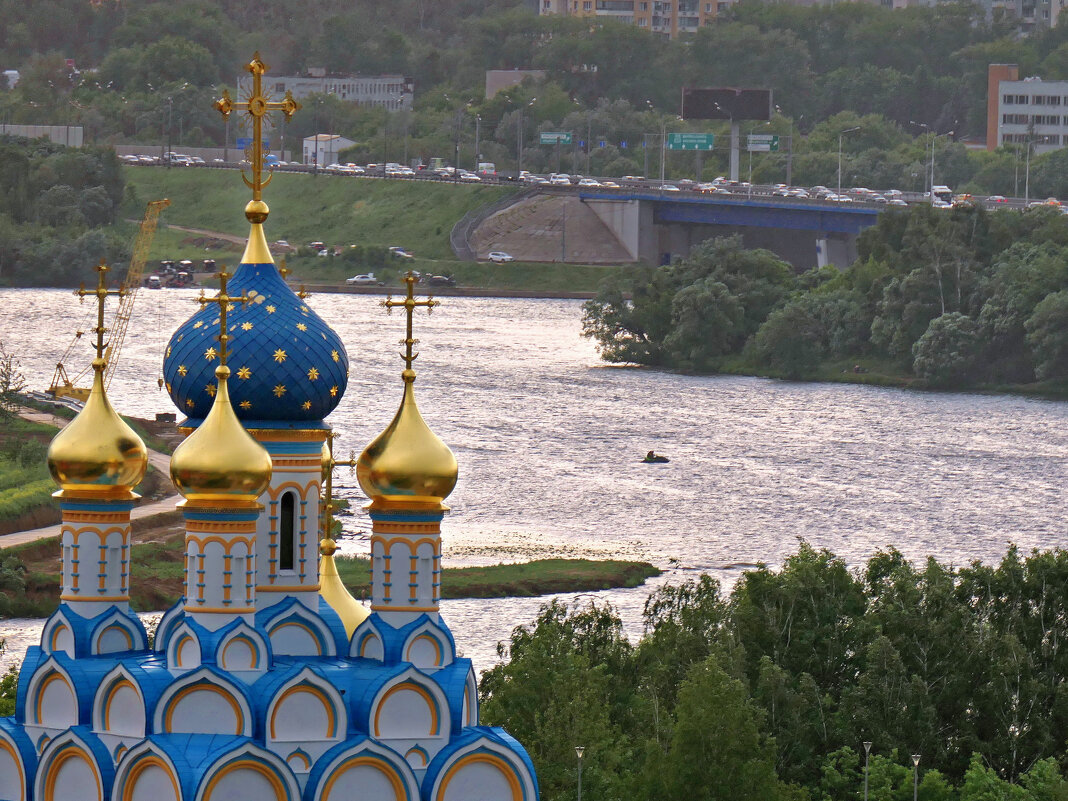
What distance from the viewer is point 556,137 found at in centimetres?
14012

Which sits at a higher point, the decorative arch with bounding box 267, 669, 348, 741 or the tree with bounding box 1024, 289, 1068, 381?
the tree with bounding box 1024, 289, 1068, 381

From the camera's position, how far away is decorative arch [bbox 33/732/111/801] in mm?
21203

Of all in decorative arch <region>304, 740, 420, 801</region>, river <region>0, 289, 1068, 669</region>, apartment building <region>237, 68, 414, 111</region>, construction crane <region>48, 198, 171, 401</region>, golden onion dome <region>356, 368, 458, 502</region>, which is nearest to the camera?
decorative arch <region>304, 740, 420, 801</region>

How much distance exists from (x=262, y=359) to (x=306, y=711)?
113 inches

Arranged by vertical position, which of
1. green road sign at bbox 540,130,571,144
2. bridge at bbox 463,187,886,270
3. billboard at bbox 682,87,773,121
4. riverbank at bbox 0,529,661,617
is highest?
billboard at bbox 682,87,773,121

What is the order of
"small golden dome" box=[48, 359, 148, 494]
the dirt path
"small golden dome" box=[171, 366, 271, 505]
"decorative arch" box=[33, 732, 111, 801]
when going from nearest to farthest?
"small golden dome" box=[171, 366, 271, 505]
"decorative arch" box=[33, 732, 111, 801]
"small golden dome" box=[48, 359, 148, 494]
the dirt path

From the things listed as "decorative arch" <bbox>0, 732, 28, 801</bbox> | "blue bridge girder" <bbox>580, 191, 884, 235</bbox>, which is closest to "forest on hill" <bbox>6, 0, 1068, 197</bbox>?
"blue bridge girder" <bbox>580, 191, 884, 235</bbox>

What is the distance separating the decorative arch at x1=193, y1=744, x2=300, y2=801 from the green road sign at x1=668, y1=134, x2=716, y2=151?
111 meters

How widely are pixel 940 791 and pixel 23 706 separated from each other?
950 centimetres

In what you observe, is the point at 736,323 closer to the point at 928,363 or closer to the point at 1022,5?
the point at 928,363

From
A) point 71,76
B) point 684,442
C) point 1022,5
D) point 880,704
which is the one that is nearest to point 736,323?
point 684,442

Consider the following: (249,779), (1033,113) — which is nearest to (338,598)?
(249,779)

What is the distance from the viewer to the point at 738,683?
1051 inches

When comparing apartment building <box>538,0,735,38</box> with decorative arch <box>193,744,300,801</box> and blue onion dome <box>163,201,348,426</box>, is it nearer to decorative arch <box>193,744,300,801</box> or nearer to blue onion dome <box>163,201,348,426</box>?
blue onion dome <box>163,201,348,426</box>
